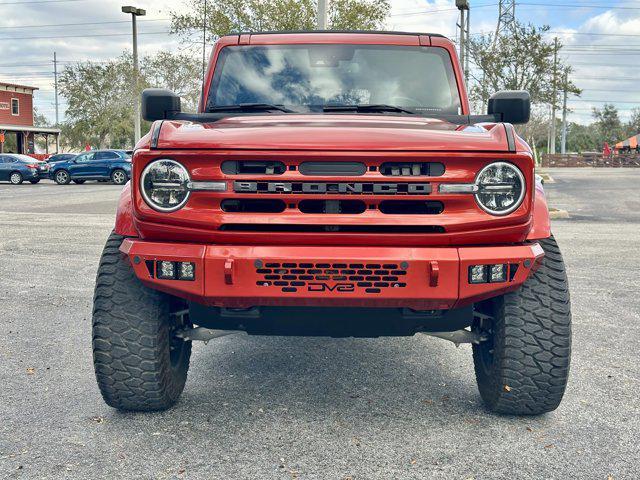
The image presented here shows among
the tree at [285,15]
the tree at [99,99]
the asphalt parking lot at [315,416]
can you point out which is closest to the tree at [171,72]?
the tree at [99,99]

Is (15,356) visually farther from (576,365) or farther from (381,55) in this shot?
(576,365)

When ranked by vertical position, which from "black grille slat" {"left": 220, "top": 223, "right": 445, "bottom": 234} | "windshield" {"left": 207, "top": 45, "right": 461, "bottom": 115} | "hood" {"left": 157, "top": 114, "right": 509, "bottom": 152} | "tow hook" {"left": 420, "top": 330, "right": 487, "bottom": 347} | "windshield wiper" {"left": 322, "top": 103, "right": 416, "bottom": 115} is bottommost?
"tow hook" {"left": 420, "top": 330, "right": 487, "bottom": 347}

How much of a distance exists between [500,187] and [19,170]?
3238 cm

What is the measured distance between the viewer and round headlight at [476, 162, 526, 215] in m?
3.32

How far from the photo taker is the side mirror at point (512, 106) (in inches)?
174

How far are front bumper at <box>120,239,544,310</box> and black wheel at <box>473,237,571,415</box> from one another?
36 cm

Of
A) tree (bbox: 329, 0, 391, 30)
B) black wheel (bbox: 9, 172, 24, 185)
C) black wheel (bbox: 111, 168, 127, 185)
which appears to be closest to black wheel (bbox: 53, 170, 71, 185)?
black wheel (bbox: 9, 172, 24, 185)

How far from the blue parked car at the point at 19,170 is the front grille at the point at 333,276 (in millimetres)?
31848

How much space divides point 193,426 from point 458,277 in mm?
1510

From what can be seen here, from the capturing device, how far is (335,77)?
16.0ft

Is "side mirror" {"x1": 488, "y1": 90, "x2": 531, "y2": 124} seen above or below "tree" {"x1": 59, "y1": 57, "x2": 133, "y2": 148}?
below

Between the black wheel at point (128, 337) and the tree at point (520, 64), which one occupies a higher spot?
the tree at point (520, 64)

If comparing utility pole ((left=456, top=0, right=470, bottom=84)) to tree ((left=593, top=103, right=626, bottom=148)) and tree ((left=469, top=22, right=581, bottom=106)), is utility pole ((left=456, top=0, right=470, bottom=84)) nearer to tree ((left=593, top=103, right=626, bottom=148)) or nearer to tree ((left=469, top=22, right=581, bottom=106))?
tree ((left=469, top=22, right=581, bottom=106))

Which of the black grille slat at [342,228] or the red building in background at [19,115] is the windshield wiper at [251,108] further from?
the red building in background at [19,115]
